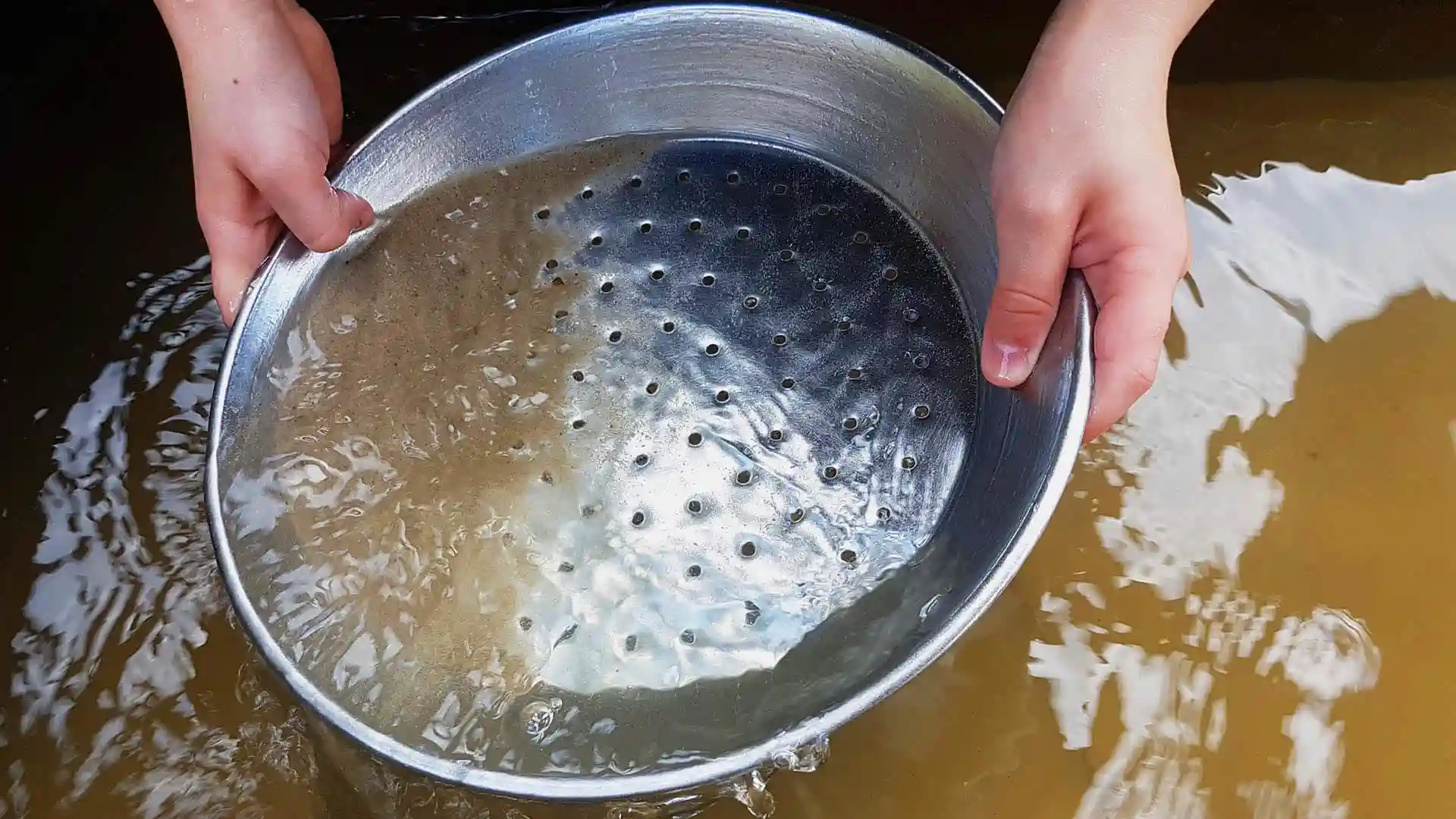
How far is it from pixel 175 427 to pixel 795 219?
1.65 feet

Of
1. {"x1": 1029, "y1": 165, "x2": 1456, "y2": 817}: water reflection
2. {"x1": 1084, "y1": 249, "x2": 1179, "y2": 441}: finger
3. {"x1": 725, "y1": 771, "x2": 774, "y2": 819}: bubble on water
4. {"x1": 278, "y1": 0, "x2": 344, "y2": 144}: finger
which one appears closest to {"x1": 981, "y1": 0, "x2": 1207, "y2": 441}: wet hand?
{"x1": 1084, "y1": 249, "x2": 1179, "y2": 441}: finger

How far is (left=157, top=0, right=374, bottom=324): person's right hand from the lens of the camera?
0.62 m

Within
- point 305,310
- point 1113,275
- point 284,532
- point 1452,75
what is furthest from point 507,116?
point 1452,75

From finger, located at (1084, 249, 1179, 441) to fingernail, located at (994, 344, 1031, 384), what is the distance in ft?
0.12

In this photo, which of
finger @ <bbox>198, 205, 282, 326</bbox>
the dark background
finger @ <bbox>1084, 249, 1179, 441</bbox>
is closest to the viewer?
finger @ <bbox>1084, 249, 1179, 441</bbox>

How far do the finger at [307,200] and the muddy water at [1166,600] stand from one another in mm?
258

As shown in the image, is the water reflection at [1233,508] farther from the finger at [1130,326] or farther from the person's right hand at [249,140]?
the person's right hand at [249,140]

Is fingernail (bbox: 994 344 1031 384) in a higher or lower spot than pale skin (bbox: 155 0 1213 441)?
lower

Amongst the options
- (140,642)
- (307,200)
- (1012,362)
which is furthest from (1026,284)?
(140,642)

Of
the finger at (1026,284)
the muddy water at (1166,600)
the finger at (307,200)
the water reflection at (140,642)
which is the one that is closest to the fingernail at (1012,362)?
the finger at (1026,284)

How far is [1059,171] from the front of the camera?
0.54 m

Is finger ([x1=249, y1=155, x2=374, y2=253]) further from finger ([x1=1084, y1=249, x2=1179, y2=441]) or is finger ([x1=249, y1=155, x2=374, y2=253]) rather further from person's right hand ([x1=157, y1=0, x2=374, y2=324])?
finger ([x1=1084, y1=249, x2=1179, y2=441])

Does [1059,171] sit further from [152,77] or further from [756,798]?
[152,77]

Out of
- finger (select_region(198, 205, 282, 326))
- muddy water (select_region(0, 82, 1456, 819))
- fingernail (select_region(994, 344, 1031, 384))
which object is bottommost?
muddy water (select_region(0, 82, 1456, 819))
